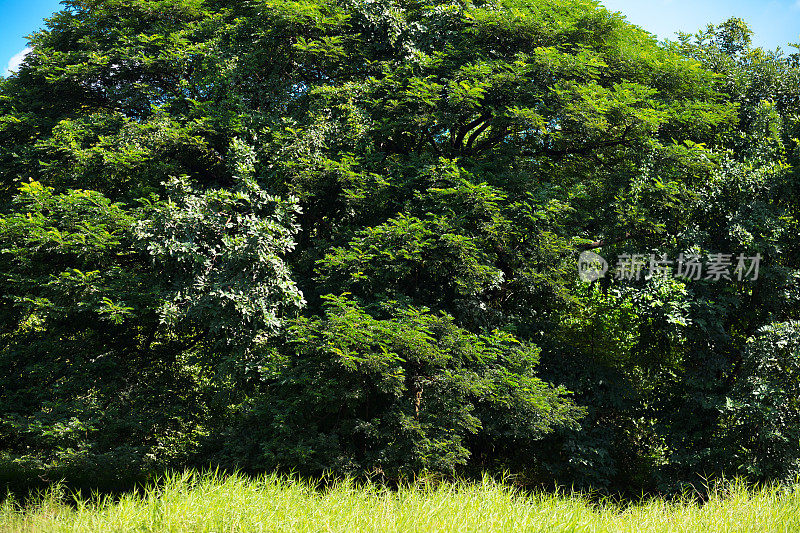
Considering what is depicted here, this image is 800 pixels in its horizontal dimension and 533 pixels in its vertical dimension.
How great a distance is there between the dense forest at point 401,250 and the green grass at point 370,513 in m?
1.29

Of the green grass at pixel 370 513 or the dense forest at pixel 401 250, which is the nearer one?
the green grass at pixel 370 513

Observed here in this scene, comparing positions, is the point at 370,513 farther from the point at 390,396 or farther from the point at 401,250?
the point at 401,250

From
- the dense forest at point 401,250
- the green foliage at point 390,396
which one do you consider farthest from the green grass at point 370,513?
the dense forest at point 401,250

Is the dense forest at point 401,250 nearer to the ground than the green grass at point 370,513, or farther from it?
farther from it

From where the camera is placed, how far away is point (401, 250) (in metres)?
9.18

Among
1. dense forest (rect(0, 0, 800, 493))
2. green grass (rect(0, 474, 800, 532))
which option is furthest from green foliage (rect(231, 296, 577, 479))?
green grass (rect(0, 474, 800, 532))

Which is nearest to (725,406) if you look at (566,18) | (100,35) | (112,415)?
(566,18)

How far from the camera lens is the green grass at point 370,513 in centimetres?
573

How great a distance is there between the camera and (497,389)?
9.14 metres

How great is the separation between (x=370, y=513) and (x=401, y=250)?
4179mm

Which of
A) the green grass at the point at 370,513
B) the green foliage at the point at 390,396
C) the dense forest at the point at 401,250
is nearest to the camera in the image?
the green grass at the point at 370,513

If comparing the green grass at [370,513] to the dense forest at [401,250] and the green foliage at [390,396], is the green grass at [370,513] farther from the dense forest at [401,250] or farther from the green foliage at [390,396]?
the dense forest at [401,250]

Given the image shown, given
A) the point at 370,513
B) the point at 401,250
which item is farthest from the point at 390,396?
the point at 370,513

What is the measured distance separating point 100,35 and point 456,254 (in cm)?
994
